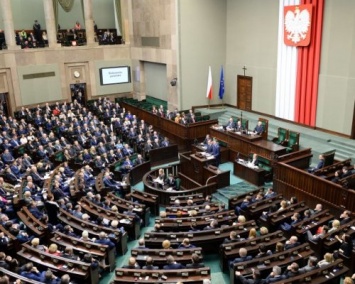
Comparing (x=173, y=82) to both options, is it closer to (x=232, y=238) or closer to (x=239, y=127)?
(x=239, y=127)

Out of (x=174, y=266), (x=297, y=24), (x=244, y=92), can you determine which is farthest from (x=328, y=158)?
(x=244, y=92)

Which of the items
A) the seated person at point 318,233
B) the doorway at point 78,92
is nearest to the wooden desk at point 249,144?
the seated person at point 318,233

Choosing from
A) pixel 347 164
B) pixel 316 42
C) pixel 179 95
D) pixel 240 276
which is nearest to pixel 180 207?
pixel 240 276

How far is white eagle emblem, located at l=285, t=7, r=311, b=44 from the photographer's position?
15.3 metres

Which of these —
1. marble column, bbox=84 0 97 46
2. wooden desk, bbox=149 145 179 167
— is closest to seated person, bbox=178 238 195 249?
wooden desk, bbox=149 145 179 167

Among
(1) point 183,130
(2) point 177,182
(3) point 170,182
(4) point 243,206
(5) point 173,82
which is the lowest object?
(2) point 177,182

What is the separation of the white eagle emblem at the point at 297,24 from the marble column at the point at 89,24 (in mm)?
12223

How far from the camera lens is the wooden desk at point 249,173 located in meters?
12.2

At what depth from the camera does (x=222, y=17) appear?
20297 millimetres

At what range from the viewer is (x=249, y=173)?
12586 millimetres

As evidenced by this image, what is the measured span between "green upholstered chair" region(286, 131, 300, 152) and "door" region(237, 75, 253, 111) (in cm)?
580

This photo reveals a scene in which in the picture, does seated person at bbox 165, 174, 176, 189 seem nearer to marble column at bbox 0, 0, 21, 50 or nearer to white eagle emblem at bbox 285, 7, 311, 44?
white eagle emblem at bbox 285, 7, 311, 44

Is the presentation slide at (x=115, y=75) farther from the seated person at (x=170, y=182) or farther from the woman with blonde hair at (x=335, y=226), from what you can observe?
the woman with blonde hair at (x=335, y=226)

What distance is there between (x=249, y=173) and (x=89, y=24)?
50.7 feet
